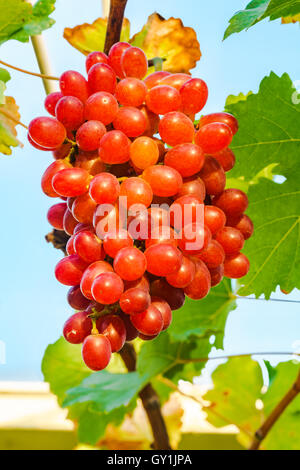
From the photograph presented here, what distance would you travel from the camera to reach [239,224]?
0.52m

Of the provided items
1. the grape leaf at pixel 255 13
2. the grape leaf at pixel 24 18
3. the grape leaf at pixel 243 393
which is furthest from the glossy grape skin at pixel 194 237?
the grape leaf at pixel 243 393

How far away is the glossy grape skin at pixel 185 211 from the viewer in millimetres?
428

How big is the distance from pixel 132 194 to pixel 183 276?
90mm

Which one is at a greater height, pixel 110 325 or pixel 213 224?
pixel 213 224

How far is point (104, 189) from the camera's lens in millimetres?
406

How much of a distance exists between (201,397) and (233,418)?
104mm

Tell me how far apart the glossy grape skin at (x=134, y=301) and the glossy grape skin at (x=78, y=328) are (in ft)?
0.15

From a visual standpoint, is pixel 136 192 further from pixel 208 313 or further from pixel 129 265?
pixel 208 313

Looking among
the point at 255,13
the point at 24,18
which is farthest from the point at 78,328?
the point at 24,18

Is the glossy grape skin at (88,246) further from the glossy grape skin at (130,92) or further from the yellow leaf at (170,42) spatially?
the yellow leaf at (170,42)

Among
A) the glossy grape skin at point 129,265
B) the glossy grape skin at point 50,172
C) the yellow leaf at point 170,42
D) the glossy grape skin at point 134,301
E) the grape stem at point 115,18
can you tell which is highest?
the yellow leaf at point 170,42
